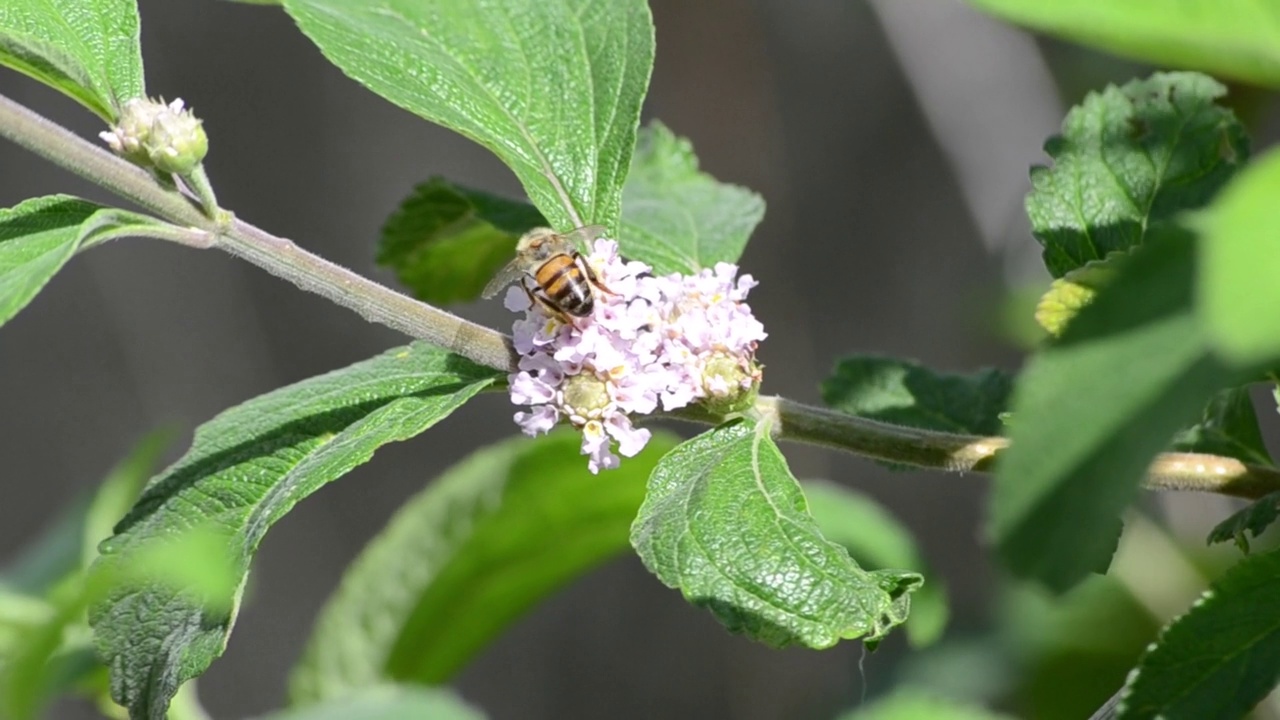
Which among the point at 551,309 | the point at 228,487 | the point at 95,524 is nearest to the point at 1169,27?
the point at 551,309

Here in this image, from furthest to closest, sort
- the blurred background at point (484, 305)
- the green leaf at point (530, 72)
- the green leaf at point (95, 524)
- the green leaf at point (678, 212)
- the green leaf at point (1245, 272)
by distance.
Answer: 1. the blurred background at point (484, 305)
2. the green leaf at point (95, 524)
3. the green leaf at point (678, 212)
4. the green leaf at point (530, 72)
5. the green leaf at point (1245, 272)

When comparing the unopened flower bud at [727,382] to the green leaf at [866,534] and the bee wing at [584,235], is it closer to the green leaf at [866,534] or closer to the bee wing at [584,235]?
the bee wing at [584,235]

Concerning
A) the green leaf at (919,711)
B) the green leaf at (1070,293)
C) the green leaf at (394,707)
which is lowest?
the green leaf at (919,711)

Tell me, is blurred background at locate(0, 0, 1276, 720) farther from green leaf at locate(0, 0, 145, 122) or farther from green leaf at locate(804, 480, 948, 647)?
green leaf at locate(0, 0, 145, 122)

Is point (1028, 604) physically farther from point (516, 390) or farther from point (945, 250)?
point (945, 250)

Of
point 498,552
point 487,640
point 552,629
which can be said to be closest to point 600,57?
point 498,552

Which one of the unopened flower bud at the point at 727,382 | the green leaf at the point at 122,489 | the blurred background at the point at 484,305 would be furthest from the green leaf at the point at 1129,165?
the blurred background at the point at 484,305
